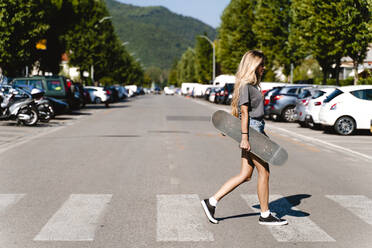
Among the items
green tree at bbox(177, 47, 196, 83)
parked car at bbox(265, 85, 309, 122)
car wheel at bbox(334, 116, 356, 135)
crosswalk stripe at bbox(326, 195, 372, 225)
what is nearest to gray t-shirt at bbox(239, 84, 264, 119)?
crosswalk stripe at bbox(326, 195, 372, 225)

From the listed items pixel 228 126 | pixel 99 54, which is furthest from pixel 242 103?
pixel 99 54

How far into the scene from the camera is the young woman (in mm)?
5891

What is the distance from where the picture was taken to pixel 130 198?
7527 mm

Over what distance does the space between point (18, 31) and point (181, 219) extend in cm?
2809

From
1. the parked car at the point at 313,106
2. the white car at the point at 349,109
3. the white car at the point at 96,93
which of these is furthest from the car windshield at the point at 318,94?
the white car at the point at 96,93

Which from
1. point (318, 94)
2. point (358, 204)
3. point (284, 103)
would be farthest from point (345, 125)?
point (358, 204)

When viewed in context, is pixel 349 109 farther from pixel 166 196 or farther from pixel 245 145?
pixel 245 145

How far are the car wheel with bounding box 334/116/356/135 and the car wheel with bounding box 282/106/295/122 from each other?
7085 millimetres

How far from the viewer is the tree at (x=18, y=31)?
31.2m

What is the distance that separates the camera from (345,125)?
18000 mm

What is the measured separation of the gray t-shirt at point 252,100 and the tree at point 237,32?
59.2 m

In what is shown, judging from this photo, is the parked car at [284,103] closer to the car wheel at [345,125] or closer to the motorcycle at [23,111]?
the car wheel at [345,125]

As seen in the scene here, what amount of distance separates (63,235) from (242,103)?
84.1 inches

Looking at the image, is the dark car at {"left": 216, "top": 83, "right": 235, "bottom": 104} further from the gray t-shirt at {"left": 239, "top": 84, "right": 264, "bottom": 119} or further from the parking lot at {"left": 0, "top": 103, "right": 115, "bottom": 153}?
the gray t-shirt at {"left": 239, "top": 84, "right": 264, "bottom": 119}
